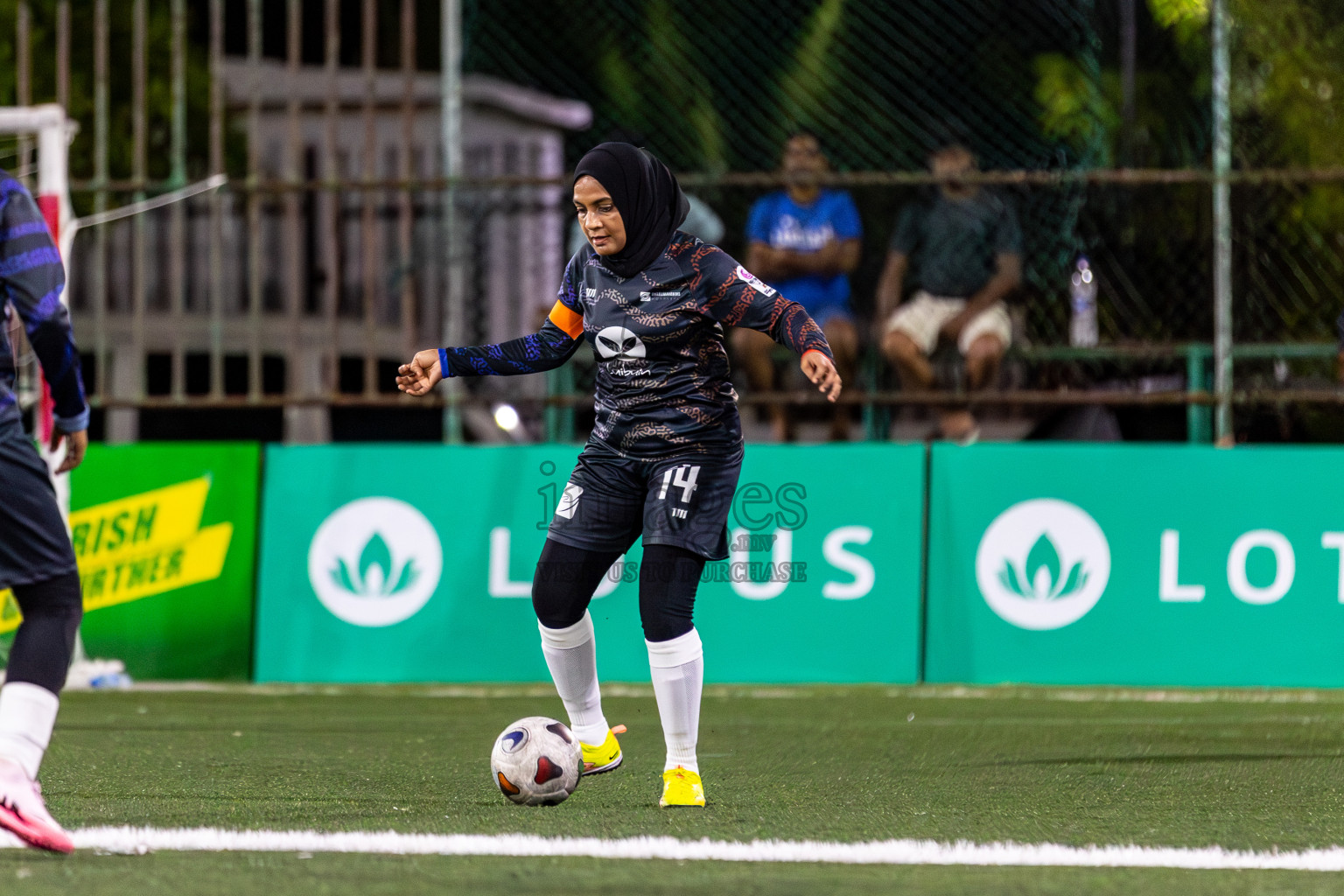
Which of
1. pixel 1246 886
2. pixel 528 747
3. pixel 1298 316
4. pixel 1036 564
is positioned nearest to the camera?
pixel 1246 886

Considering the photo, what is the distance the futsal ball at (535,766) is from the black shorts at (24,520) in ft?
4.54

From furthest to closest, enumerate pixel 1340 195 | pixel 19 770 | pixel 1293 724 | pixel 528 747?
pixel 1340 195, pixel 1293 724, pixel 528 747, pixel 19 770

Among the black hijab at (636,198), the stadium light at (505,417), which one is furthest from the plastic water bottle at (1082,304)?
the black hijab at (636,198)

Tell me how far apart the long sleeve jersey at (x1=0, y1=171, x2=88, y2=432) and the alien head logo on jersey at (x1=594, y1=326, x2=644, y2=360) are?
5.10ft

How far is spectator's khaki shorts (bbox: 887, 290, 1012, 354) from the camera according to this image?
10.1 meters

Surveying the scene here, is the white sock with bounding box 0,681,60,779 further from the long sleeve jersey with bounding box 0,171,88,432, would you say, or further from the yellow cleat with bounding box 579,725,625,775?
the yellow cleat with bounding box 579,725,625,775

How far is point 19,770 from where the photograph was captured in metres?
4.16

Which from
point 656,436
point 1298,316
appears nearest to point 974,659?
point 1298,316

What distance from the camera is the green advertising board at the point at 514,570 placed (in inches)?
357

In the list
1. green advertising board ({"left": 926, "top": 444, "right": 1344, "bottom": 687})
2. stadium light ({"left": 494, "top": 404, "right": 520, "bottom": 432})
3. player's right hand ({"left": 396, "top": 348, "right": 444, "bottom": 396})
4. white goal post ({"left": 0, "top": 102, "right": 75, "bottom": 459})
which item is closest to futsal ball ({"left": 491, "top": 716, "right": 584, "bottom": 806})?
player's right hand ({"left": 396, "top": 348, "right": 444, "bottom": 396})

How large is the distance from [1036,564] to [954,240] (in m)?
2.09

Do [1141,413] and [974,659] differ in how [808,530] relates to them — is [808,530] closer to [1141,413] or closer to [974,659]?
[974,659]

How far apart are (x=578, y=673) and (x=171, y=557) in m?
4.41

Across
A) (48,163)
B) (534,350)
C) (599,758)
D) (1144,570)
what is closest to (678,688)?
(599,758)
